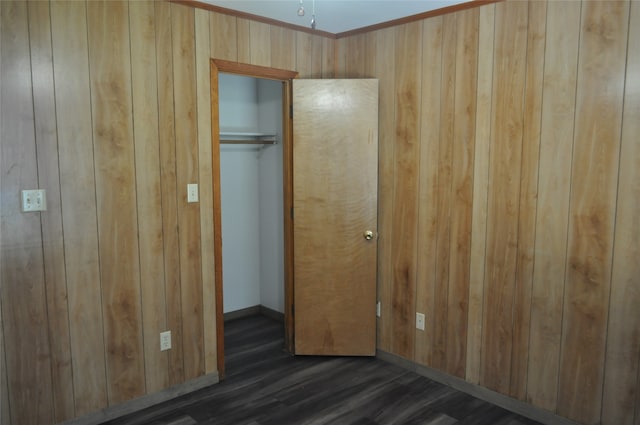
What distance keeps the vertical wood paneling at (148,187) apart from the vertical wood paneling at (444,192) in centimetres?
183

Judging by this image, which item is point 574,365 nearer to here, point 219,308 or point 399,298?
point 399,298

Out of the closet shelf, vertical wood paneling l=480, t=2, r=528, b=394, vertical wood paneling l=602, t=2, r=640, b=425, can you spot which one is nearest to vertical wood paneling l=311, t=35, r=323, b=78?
the closet shelf

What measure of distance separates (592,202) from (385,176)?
1422mm

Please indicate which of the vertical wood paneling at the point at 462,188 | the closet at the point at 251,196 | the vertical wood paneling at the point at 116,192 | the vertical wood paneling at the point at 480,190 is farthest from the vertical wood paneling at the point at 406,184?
the vertical wood paneling at the point at 116,192

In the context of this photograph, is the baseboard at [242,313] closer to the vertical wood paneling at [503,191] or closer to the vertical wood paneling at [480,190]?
the vertical wood paneling at [480,190]

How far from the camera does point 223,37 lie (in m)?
3.16

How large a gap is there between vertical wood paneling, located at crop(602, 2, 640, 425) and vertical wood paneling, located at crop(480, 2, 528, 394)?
542 mm

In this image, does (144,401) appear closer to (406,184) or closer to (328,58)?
(406,184)

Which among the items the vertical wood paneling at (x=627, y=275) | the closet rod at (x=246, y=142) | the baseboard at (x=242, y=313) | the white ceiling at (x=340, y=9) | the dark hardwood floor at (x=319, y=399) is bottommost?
the dark hardwood floor at (x=319, y=399)

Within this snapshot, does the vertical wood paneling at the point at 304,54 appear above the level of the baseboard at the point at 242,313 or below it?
above

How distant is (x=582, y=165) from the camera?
2545mm

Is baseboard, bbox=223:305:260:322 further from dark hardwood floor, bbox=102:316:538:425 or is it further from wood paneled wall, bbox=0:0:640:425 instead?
wood paneled wall, bbox=0:0:640:425

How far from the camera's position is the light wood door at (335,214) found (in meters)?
3.47

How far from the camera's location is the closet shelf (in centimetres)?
413
